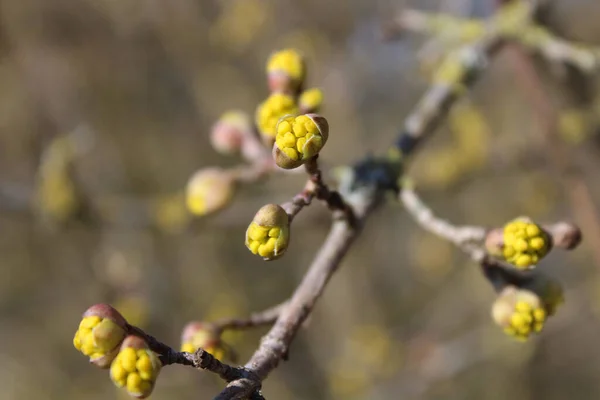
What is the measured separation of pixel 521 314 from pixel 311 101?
61 centimetres

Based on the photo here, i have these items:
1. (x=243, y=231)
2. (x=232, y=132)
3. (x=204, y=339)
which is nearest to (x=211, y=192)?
(x=232, y=132)

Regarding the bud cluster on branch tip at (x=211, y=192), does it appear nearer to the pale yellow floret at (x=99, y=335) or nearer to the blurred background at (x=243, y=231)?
the pale yellow floret at (x=99, y=335)

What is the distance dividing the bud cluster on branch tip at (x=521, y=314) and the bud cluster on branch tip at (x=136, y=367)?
670 mm

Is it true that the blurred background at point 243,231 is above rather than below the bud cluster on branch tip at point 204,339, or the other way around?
above

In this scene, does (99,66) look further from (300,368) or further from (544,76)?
(544,76)

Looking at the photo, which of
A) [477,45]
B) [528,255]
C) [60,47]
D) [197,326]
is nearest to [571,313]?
[477,45]

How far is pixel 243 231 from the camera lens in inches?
143

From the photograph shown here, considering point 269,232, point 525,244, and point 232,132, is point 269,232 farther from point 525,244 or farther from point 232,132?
point 232,132

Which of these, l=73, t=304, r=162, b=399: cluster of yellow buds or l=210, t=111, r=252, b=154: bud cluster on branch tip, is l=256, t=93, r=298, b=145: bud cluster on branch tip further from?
l=73, t=304, r=162, b=399: cluster of yellow buds

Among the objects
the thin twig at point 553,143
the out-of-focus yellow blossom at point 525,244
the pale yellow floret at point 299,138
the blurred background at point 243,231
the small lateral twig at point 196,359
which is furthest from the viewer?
the blurred background at point 243,231

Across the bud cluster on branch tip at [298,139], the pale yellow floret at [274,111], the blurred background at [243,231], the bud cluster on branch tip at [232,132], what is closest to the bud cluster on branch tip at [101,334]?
the bud cluster on branch tip at [298,139]

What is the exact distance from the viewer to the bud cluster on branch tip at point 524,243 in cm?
105

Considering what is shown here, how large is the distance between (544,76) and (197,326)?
6.07 ft

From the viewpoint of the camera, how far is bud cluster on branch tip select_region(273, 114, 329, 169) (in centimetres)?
91
